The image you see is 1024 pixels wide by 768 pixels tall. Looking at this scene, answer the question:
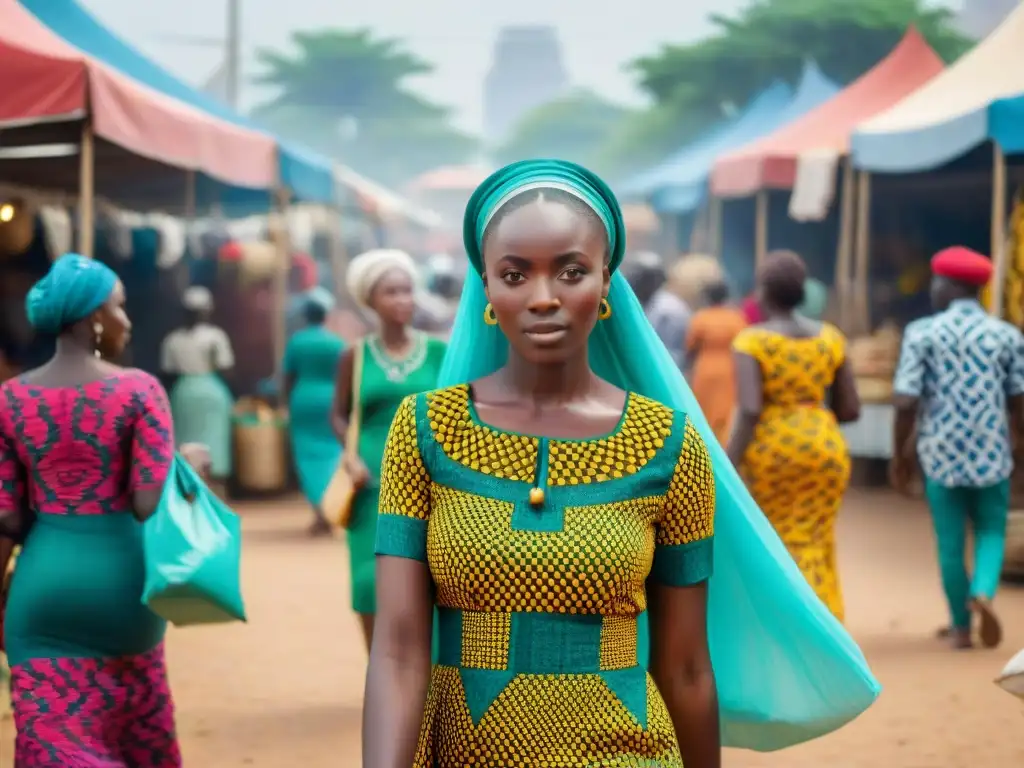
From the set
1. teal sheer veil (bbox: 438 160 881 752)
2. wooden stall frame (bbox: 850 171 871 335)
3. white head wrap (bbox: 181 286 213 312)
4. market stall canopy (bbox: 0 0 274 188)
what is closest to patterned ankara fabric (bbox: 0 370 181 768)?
teal sheer veil (bbox: 438 160 881 752)

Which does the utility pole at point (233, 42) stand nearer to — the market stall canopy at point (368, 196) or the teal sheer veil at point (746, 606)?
the market stall canopy at point (368, 196)

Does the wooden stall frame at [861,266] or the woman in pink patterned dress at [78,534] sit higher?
the wooden stall frame at [861,266]

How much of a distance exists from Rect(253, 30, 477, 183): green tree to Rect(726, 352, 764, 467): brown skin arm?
7845 centimetres

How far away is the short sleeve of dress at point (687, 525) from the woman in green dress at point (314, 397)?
972 centimetres

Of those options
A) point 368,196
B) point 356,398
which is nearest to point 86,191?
point 356,398

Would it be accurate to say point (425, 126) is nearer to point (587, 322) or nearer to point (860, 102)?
point (860, 102)

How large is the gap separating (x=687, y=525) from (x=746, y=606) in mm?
503

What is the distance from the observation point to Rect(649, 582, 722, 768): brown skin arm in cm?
244

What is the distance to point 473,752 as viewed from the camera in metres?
2.30

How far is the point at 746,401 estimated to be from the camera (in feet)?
20.9

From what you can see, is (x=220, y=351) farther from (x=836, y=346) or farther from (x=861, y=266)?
(x=836, y=346)

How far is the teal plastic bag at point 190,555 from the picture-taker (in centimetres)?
400

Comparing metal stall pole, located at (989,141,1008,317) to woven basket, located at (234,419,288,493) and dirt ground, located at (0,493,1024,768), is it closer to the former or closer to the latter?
dirt ground, located at (0,493,1024,768)

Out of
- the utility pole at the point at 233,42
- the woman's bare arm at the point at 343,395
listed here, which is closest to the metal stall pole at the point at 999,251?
the woman's bare arm at the point at 343,395
